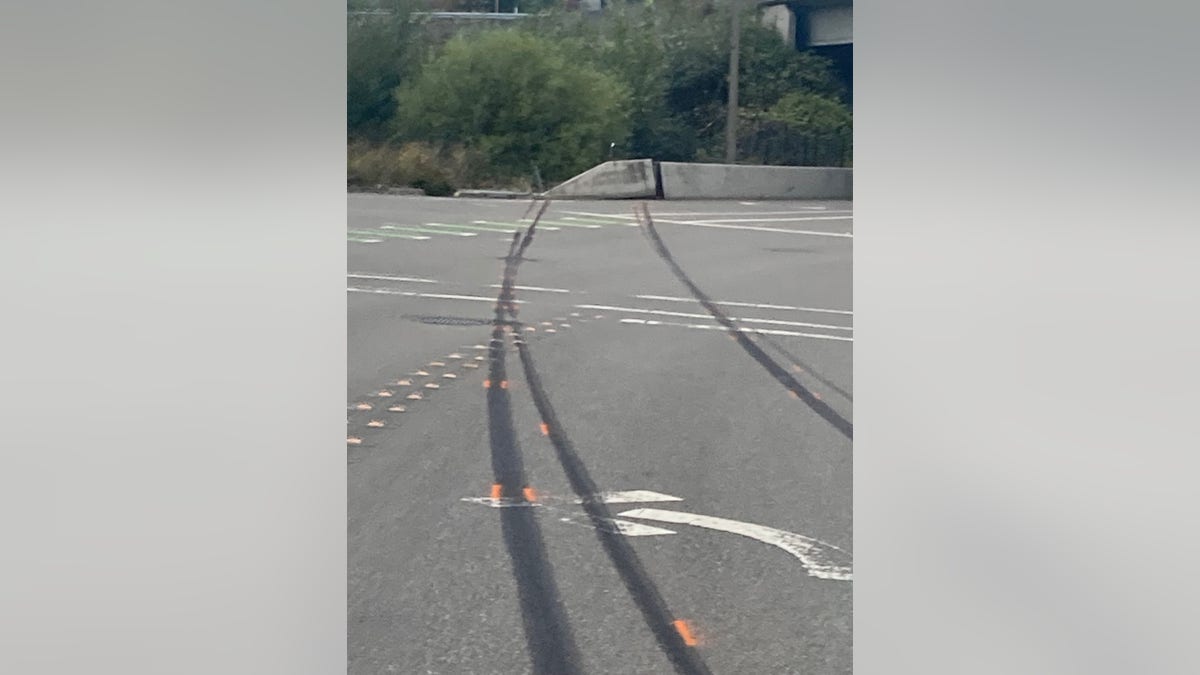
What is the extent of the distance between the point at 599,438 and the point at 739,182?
867mm

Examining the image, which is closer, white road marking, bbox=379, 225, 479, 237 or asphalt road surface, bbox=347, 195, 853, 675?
asphalt road surface, bbox=347, 195, 853, 675

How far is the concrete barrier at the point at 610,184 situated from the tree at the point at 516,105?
36 millimetres

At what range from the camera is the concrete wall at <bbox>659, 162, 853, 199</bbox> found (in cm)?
420

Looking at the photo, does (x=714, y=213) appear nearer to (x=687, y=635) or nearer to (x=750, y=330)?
(x=750, y=330)

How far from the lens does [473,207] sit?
4.48 m

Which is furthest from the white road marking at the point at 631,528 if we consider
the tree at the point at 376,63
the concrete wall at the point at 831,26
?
the concrete wall at the point at 831,26

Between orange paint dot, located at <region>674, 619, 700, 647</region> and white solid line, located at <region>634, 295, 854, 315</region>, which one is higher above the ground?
white solid line, located at <region>634, 295, 854, 315</region>

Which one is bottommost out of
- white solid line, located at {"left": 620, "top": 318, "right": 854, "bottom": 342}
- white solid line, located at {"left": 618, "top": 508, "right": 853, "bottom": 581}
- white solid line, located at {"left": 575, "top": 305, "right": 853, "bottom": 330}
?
white solid line, located at {"left": 618, "top": 508, "right": 853, "bottom": 581}

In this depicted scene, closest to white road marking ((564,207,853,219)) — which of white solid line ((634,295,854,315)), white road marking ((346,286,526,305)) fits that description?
white solid line ((634,295,854,315))

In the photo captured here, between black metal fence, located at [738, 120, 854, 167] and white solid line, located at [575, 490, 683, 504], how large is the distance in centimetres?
101
